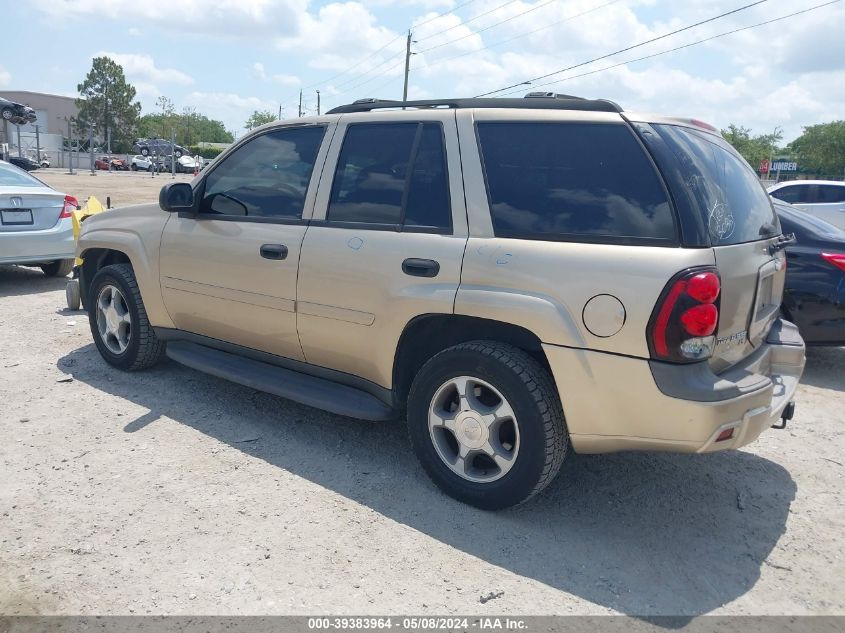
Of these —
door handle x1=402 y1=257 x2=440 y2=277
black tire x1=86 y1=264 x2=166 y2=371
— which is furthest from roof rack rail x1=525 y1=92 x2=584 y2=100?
black tire x1=86 y1=264 x2=166 y2=371

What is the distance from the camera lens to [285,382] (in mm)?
4039

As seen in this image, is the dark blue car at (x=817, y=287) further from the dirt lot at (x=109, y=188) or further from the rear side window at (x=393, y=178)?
the dirt lot at (x=109, y=188)

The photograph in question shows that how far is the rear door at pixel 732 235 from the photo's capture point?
290 centimetres

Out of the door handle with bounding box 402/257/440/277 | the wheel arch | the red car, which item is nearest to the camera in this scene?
the wheel arch

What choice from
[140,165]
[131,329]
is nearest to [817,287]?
[131,329]

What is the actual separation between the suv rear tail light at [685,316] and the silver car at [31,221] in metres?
7.42

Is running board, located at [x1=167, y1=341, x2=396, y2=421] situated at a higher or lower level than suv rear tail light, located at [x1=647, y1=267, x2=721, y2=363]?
lower

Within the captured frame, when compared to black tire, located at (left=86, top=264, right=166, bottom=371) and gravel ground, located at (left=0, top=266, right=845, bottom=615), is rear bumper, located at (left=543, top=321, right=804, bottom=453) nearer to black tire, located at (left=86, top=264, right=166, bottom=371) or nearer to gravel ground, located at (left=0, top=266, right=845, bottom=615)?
gravel ground, located at (left=0, top=266, right=845, bottom=615)

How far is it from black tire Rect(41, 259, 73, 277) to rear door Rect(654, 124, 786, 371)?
8118 millimetres

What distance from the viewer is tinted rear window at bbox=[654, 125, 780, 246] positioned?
9.64 ft

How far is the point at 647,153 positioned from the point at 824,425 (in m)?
2.97

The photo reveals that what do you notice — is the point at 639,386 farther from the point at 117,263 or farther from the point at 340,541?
the point at 117,263

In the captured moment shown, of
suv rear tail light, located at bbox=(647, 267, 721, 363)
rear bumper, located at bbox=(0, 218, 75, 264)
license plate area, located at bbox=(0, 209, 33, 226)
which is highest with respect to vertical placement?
suv rear tail light, located at bbox=(647, 267, 721, 363)

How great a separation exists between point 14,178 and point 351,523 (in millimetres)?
7336
